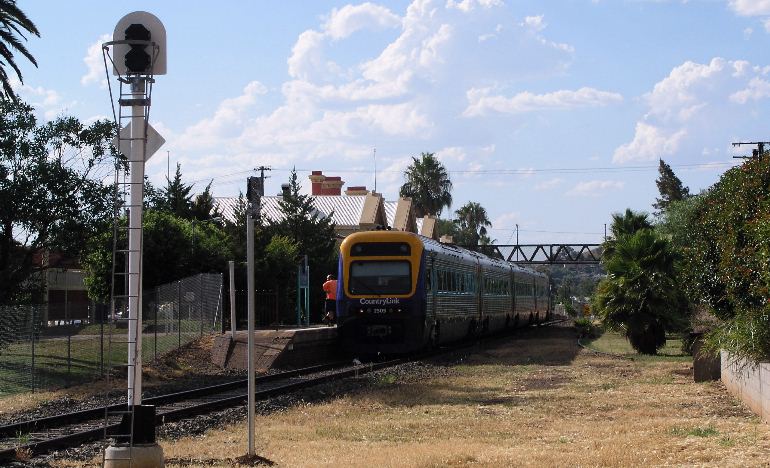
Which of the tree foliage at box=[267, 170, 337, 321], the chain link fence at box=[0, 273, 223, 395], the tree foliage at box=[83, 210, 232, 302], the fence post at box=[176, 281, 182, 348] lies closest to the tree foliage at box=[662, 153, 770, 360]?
the chain link fence at box=[0, 273, 223, 395]

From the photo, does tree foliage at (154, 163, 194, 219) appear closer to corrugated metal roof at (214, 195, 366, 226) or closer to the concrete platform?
corrugated metal roof at (214, 195, 366, 226)

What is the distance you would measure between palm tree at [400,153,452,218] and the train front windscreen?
253 ft

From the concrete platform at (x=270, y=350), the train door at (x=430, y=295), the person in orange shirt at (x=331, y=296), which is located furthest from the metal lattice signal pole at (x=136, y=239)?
the person in orange shirt at (x=331, y=296)

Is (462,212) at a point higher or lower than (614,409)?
higher

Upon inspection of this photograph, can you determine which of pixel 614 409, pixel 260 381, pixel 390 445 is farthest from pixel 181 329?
pixel 390 445

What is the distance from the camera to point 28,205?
24.4m

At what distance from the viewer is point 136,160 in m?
10.0

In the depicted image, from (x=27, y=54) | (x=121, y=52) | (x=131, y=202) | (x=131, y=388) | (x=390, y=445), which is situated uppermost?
(x=27, y=54)

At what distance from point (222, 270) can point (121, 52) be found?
36374mm

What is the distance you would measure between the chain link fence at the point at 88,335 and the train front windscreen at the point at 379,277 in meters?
4.56

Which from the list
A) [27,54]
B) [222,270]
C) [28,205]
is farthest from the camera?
[222,270]

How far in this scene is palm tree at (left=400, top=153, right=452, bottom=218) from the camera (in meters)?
104

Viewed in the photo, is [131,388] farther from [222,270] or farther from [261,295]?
[222,270]

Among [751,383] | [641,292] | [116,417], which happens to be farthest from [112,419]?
[641,292]
